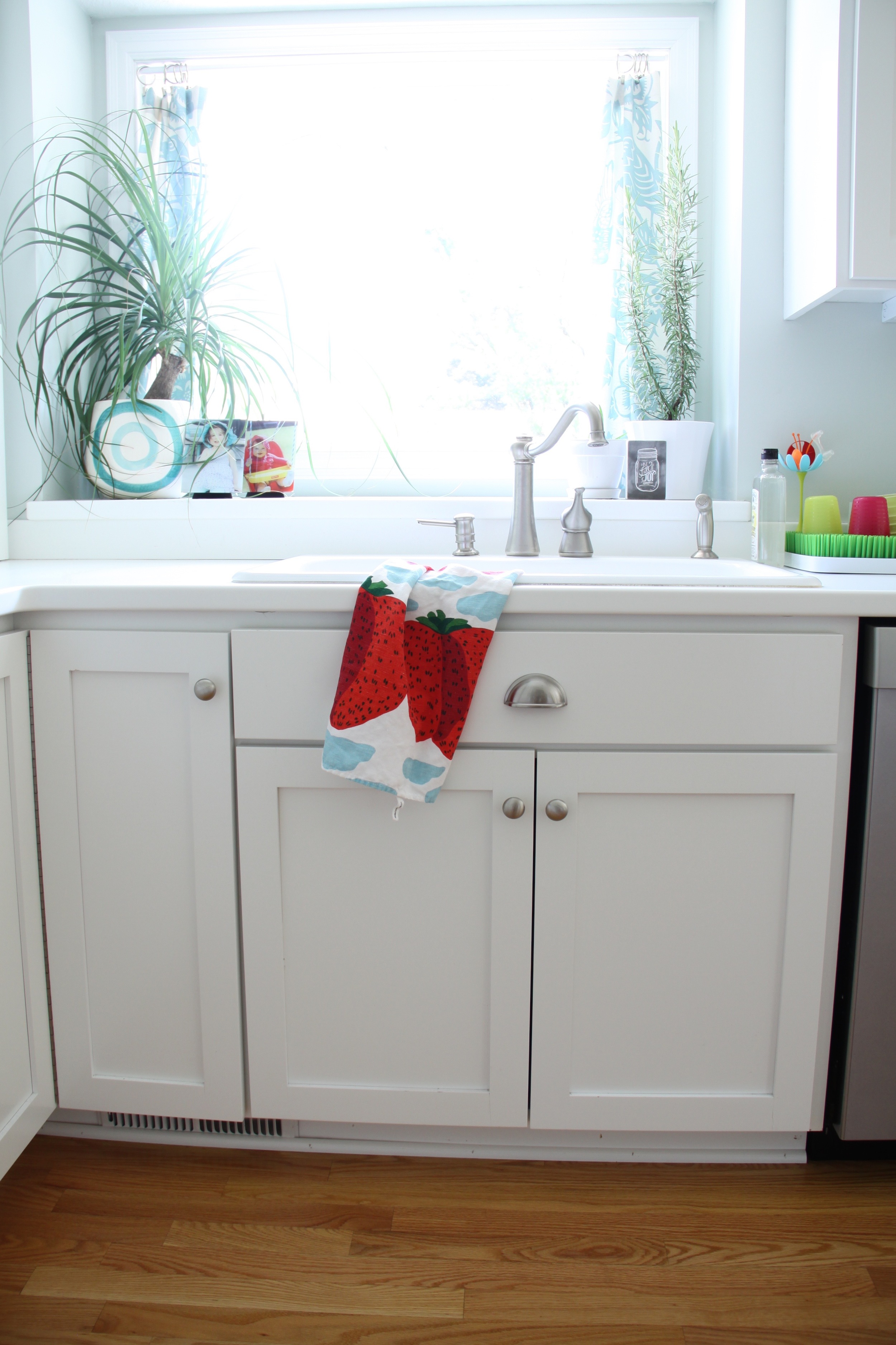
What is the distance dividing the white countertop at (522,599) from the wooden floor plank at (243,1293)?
2.89ft

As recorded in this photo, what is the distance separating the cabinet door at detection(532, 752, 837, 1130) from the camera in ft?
3.95

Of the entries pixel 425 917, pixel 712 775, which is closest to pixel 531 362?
pixel 712 775

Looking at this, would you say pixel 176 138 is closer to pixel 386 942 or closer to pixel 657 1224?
pixel 386 942

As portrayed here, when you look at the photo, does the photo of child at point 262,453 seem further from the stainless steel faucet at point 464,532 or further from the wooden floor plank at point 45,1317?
the wooden floor plank at point 45,1317

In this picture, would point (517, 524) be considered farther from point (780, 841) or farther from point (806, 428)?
point (780, 841)

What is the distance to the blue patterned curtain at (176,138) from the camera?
6.23ft

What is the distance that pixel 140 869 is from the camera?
127cm

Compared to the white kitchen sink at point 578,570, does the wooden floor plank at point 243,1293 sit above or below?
→ below

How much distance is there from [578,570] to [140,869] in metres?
0.83

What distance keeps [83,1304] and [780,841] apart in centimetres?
109

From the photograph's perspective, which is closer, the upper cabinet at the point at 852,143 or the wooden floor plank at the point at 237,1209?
the wooden floor plank at the point at 237,1209

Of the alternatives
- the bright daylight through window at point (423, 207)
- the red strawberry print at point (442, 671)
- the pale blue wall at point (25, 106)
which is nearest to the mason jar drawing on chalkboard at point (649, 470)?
the bright daylight through window at point (423, 207)

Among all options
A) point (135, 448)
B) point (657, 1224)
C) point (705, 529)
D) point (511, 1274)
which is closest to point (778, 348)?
point (705, 529)

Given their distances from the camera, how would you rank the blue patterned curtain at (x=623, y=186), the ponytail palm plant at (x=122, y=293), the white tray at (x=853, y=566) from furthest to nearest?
the blue patterned curtain at (x=623, y=186), the ponytail palm plant at (x=122, y=293), the white tray at (x=853, y=566)
